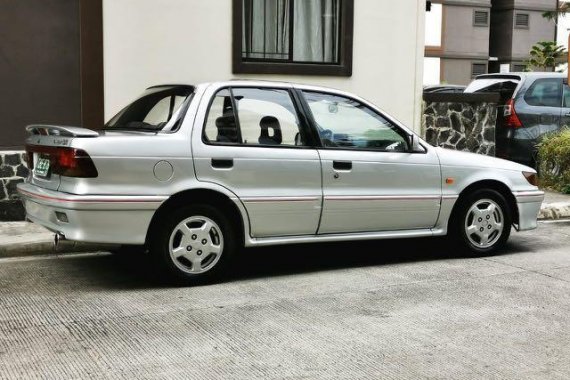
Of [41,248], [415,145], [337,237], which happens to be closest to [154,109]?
[337,237]

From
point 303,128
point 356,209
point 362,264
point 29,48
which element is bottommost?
point 362,264

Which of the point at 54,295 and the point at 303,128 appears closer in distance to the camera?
the point at 54,295

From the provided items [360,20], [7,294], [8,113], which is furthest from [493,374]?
[360,20]

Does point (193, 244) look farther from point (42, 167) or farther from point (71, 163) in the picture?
point (42, 167)

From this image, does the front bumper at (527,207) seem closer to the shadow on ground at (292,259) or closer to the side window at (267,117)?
the shadow on ground at (292,259)

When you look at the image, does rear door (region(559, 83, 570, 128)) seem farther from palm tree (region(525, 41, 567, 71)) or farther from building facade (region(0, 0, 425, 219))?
palm tree (region(525, 41, 567, 71))

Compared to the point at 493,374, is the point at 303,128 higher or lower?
higher

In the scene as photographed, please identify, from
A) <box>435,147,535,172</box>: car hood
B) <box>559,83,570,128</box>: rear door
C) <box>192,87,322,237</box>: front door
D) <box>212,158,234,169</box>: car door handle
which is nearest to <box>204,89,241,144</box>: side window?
<box>192,87,322,237</box>: front door

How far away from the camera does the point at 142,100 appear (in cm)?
674

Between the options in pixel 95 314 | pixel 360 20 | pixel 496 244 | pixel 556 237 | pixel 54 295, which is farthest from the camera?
pixel 360 20

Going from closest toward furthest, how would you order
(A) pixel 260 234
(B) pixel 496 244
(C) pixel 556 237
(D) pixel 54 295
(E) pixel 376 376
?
(E) pixel 376 376
(D) pixel 54 295
(A) pixel 260 234
(B) pixel 496 244
(C) pixel 556 237

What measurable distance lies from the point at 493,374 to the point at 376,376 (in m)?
0.65

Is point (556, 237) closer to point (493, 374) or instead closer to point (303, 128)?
point (303, 128)

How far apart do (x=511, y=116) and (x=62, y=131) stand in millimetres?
8267
